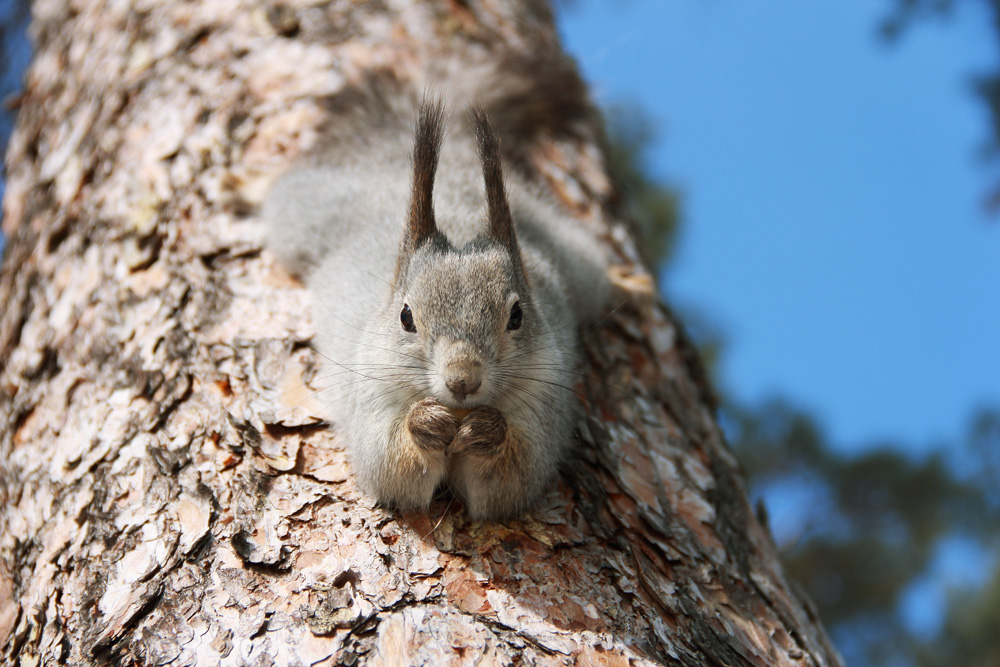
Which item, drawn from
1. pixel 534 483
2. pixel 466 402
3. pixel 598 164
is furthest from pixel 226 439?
pixel 598 164

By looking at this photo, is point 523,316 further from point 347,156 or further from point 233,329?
point 347,156

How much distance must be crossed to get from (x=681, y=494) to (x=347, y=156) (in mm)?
2012

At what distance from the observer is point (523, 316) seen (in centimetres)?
256

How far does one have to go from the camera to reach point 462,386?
88.4 inches

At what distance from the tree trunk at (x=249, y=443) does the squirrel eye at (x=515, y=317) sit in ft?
1.64

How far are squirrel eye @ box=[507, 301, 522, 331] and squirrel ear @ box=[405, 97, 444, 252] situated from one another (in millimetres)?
375

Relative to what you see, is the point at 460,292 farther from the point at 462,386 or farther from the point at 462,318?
the point at 462,386

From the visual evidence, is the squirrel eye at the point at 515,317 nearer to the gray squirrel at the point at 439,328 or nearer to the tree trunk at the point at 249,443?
the gray squirrel at the point at 439,328

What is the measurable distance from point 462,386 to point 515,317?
1.18 ft

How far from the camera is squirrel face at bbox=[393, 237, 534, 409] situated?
7.50 feet

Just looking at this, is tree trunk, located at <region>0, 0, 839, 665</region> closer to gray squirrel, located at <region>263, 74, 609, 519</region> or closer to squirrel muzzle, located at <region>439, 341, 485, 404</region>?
gray squirrel, located at <region>263, 74, 609, 519</region>

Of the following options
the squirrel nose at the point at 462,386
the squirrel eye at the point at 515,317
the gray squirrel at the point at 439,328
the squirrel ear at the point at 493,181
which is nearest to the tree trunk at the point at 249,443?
the gray squirrel at the point at 439,328

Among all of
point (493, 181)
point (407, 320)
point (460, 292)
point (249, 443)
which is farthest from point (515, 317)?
point (249, 443)

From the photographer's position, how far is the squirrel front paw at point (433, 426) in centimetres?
232
